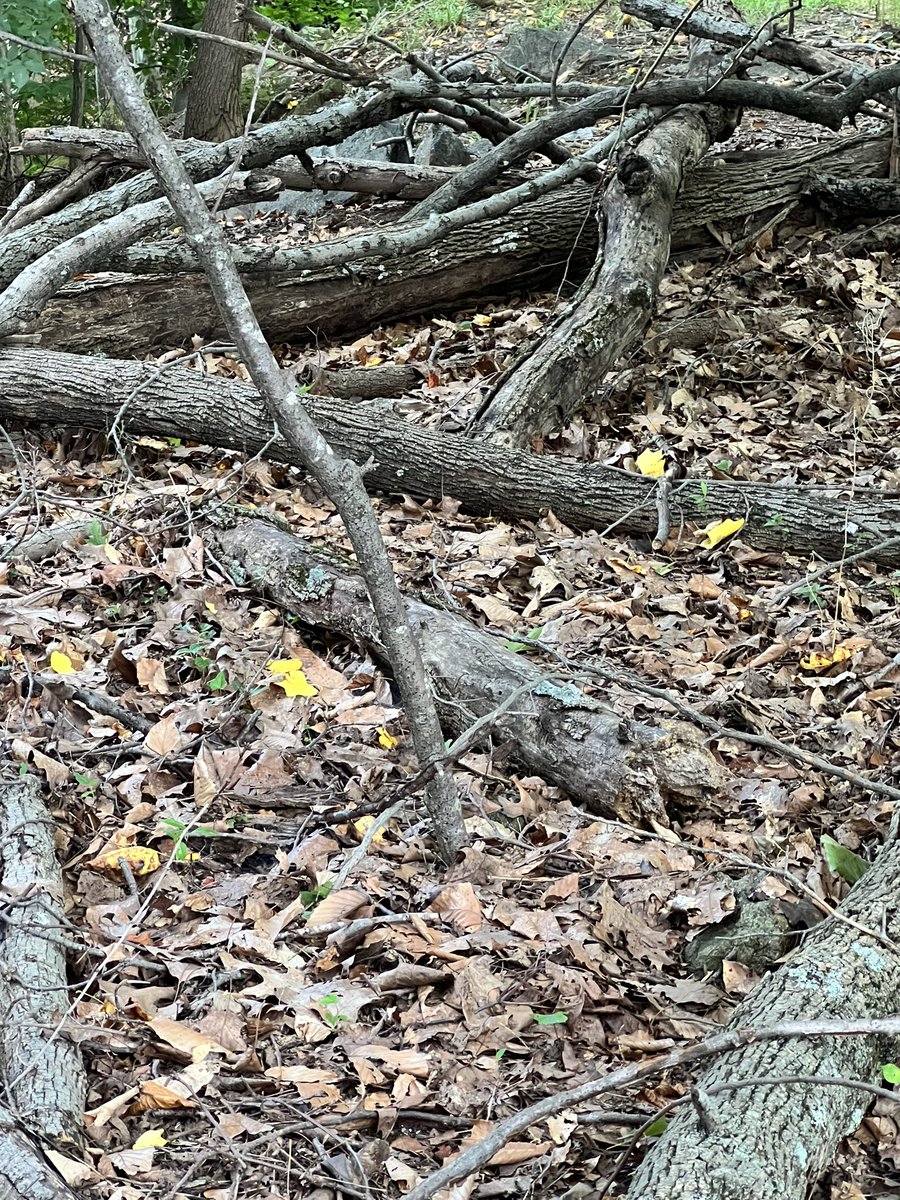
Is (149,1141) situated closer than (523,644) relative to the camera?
Yes

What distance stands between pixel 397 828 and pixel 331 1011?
2.64ft

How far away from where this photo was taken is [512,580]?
16.1ft

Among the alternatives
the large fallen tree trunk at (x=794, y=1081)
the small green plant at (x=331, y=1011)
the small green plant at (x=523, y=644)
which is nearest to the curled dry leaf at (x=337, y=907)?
the small green plant at (x=331, y=1011)

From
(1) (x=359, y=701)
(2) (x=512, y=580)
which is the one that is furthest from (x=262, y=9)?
(1) (x=359, y=701)

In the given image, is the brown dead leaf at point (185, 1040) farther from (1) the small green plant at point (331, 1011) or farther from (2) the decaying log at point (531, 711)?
(2) the decaying log at point (531, 711)

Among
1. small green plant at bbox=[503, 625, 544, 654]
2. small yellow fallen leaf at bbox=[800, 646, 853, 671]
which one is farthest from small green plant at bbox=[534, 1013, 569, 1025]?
small yellow fallen leaf at bbox=[800, 646, 853, 671]

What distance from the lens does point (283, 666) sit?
4035 millimetres

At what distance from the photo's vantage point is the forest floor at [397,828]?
2.55 metres

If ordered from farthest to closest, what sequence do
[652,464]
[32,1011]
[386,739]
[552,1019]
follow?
[652,464], [386,739], [552,1019], [32,1011]

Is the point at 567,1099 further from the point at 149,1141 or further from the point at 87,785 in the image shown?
the point at 87,785

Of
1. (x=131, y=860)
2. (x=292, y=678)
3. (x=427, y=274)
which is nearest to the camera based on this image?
(x=131, y=860)

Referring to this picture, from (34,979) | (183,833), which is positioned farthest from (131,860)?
(34,979)

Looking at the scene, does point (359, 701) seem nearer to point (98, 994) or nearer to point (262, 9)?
point (98, 994)

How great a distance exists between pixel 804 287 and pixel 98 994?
630 cm
